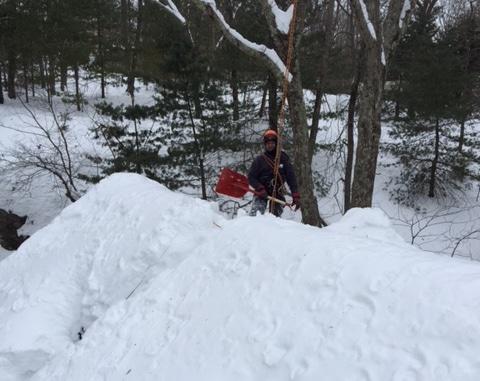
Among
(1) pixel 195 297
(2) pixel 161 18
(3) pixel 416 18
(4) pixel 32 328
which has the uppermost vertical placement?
(3) pixel 416 18

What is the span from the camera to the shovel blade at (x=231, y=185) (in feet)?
21.5

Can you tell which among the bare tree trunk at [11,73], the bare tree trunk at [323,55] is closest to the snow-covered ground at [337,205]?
the bare tree trunk at [323,55]

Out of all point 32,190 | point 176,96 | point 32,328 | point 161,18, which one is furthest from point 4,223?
point 32,328

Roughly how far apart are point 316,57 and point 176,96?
455 centimetres

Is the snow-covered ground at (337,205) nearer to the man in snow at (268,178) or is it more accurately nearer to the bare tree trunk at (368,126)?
the man in snow at (268,178)

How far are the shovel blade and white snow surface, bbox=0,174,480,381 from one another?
1349 millimetres

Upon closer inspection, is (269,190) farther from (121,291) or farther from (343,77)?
(343,77)

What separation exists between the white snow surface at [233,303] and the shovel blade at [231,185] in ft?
4.42

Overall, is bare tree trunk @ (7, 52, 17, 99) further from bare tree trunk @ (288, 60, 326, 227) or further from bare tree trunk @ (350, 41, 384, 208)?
bare tree trunk @ (350, 41, 384, 208)

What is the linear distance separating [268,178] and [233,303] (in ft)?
11.8

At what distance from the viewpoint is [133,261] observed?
4.54 metres

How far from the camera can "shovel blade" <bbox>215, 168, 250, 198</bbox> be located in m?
6.55

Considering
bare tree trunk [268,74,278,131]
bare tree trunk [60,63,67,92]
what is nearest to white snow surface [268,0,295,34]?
bare tree trunk [268,74,278,131]

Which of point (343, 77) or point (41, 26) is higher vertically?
point (41, 26)
